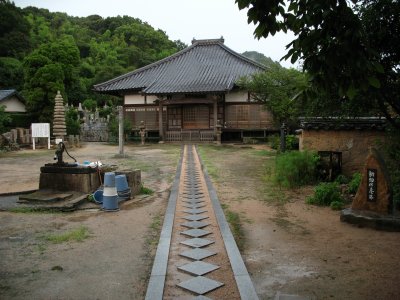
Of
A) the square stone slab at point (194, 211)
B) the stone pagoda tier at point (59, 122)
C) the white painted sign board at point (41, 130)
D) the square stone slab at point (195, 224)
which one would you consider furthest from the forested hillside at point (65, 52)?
the square stone slab at point (195, 224)

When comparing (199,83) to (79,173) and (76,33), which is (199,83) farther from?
(76,33)

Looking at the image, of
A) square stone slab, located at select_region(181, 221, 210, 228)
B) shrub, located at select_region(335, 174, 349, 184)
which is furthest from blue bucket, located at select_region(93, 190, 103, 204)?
→ shrub, located at select_region(335, 174, 349, 184)

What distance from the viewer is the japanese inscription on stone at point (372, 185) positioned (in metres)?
6.23

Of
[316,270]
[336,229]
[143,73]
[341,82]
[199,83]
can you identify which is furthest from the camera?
[143,73]

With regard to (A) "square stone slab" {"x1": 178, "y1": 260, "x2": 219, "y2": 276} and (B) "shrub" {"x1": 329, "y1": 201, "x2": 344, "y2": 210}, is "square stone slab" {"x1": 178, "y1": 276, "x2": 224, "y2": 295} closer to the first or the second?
(A) "square stone slab" {"x1": 178, "y1": 260, "x2": 219, "y2": 276}

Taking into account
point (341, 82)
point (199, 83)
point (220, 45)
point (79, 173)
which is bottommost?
point (79, 173)

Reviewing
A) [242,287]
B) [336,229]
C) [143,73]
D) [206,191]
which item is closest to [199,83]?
[143,73]

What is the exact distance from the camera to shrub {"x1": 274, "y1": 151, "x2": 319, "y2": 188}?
958cm

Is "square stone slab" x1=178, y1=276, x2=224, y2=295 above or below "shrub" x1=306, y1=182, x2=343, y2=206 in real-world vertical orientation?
below

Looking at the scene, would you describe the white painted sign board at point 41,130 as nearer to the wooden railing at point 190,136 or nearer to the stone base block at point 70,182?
the wooden railing at point 190,136

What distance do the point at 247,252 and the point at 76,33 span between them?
6596 centimetres

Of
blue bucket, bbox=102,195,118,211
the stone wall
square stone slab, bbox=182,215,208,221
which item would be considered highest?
the stone wall

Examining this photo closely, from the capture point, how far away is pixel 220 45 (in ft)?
105

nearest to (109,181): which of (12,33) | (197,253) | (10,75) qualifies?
(197,253)
